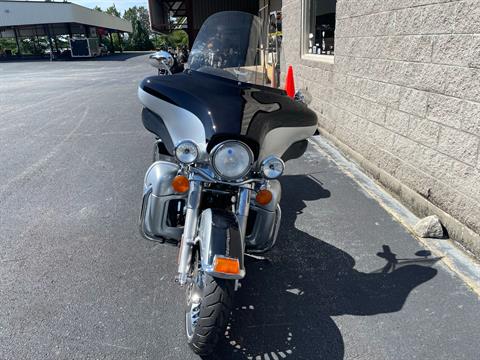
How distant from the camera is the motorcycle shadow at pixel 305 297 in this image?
2.46m

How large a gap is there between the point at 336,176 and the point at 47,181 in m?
3.81

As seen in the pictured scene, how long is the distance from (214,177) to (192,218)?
284 millimetres

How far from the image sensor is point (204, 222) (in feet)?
7.66

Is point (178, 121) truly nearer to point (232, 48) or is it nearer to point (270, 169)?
point (270, 169)

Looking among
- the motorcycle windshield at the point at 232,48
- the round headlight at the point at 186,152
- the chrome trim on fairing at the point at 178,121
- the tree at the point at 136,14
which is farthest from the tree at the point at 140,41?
the round headlight at the point at 186,152

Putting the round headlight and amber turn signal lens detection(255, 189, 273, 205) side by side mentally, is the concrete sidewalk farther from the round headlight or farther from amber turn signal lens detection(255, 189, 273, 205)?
the round headlight

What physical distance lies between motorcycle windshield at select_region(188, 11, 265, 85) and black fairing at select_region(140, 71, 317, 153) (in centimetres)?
36

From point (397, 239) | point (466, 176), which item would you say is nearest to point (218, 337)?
point (397, 239)

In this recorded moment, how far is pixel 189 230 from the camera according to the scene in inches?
95.9

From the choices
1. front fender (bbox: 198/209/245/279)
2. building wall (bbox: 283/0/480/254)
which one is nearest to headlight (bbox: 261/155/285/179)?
front fender (bbox: 198/209/245/279)

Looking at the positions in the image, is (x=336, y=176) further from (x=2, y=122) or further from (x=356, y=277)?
(x=2, y=122)

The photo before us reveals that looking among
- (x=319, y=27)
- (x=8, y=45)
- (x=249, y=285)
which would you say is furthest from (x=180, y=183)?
(x=8, y=45)

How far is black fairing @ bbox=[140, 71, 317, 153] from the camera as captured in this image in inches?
96.8

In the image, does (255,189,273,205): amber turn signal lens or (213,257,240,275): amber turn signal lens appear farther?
(255,189,273,205): amber turn signal lens
